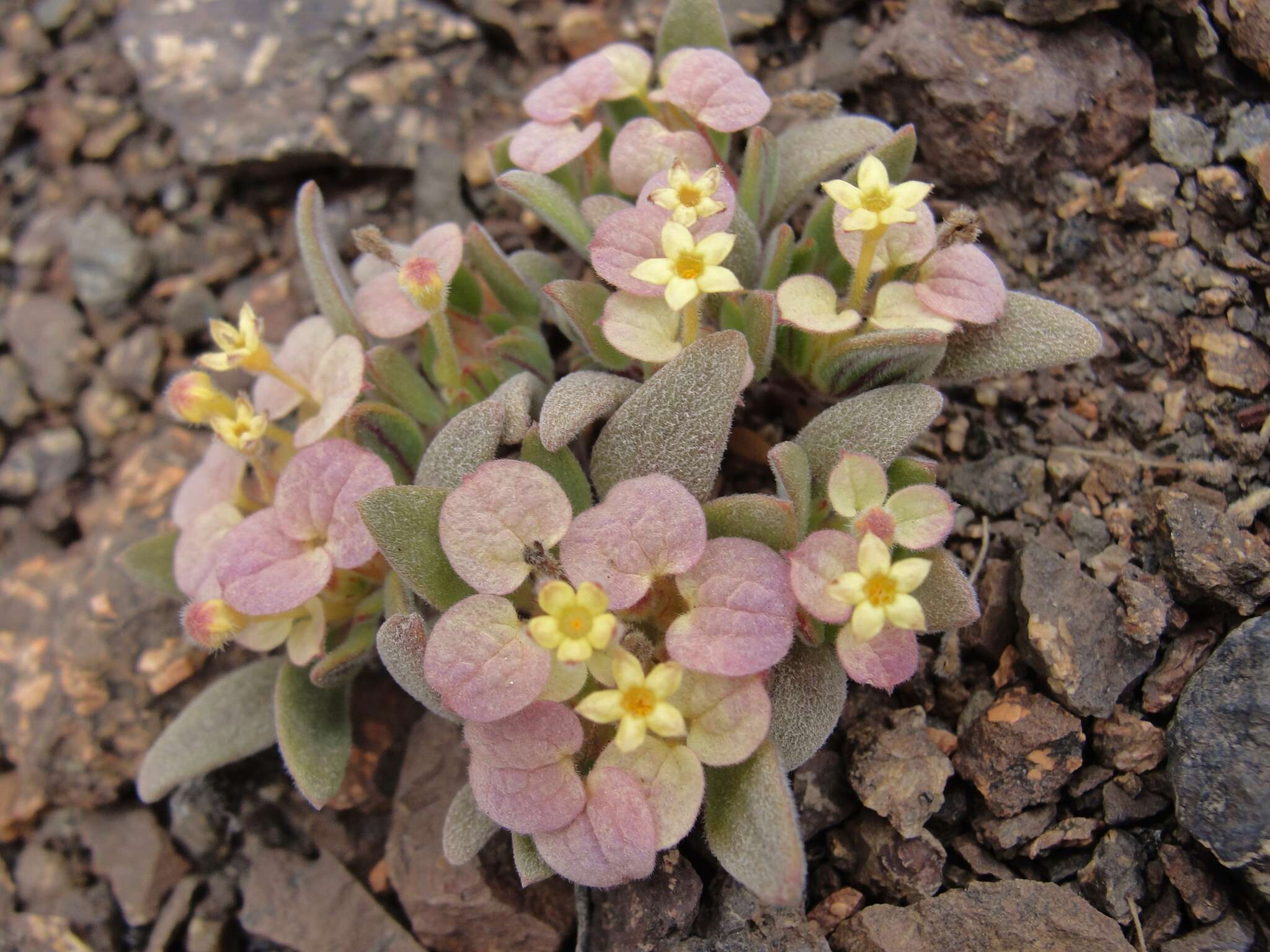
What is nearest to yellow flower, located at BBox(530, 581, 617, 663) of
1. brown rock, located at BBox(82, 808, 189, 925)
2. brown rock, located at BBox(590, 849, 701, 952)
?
brown rock, located at BBox(590, 849, 701, 952)

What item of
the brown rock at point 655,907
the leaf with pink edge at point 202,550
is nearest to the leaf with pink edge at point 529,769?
the brown rock at point 655,907

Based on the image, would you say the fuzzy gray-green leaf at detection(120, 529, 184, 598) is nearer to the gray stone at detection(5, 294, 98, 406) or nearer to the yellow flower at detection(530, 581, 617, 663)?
the gray stone at detection(5, 294, 98, 406)

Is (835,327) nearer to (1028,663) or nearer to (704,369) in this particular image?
(704,369)

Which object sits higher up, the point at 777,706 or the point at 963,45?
the point at 963,45

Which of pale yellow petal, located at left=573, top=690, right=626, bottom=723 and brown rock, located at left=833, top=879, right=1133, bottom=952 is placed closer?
pale yellow petal, located at left=573, top=690, right=626, bottom=723

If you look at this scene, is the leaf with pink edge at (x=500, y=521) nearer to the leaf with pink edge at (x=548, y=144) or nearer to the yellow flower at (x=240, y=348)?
the yellow flower at (x=240, y=348)

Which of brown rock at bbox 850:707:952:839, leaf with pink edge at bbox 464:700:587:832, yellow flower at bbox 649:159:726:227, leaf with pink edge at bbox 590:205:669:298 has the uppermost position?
yellow flower at bbox 649:159:726:227

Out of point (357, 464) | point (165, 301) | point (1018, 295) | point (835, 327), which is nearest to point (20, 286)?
point (165, 301)
